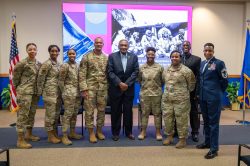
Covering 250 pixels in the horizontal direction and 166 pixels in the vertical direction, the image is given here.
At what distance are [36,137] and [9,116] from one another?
2098mm

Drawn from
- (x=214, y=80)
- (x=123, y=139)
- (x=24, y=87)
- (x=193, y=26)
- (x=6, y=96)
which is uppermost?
(x=193, y=26)

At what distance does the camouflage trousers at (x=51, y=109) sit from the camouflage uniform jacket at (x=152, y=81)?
1.32 metres

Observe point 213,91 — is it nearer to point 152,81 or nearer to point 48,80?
point 152,81

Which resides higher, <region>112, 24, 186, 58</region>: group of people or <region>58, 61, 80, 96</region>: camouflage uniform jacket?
<region>112, 24, 186, 58</region>: group of people

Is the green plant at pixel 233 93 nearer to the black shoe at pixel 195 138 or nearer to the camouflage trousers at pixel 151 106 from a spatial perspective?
the black shoe at pixel 195 138

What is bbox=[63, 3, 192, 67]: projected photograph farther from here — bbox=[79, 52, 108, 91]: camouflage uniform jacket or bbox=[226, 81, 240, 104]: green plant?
bbox=[79, 52, 108, 91]: camouflage uniform jacket

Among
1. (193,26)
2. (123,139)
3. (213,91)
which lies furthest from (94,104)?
(193,26)

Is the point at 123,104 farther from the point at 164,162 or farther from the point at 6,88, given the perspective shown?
the point at 6,88

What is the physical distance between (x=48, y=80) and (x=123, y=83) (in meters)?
1.12

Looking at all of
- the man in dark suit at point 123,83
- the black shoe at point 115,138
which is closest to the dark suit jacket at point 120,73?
the man in dark suit at point 123,83

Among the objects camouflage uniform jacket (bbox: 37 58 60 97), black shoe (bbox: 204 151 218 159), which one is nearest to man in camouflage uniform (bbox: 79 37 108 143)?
camouflage uniform jacket (bbox: 37 58 60 97)

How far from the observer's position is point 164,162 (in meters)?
3.29

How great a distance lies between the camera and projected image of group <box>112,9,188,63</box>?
6543mm

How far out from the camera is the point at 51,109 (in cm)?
388
